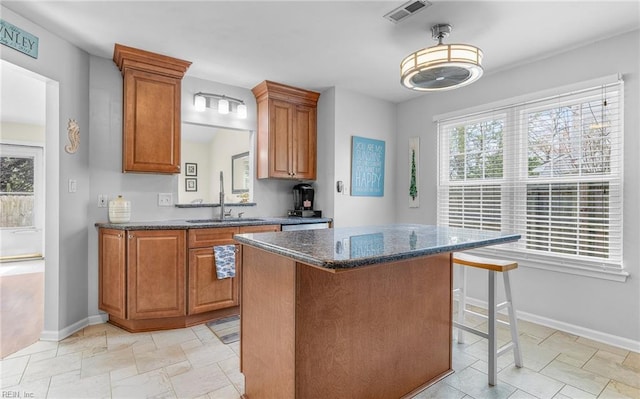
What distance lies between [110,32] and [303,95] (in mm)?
2025

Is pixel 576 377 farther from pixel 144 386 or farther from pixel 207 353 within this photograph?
pixel 144 386

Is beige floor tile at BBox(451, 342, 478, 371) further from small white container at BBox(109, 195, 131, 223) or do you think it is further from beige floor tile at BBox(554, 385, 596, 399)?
small white container at BBox(109, 195, 131, 223)

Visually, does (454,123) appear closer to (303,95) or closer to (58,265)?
(303,95)

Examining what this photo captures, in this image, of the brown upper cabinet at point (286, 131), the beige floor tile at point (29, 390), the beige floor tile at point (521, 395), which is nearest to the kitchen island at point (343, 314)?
the beige floor tile at point (521, 395)

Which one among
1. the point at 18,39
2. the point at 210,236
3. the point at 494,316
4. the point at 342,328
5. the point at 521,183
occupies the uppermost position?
the point at 18,39

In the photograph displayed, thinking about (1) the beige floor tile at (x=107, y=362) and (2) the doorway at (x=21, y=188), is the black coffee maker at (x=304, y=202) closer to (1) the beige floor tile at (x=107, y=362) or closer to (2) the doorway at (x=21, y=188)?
(1) the beige floor tile at (x=107, y=362)

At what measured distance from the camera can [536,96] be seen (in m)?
3.05

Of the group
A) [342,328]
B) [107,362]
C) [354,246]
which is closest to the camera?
[354,246]

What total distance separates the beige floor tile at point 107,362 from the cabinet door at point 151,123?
5.15 feet

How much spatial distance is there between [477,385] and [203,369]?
5.86 feet

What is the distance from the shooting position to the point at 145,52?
293cm

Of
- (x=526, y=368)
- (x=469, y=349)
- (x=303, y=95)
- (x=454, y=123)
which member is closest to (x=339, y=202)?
(x=303, y=95)

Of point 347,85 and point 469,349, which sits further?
point 347,85

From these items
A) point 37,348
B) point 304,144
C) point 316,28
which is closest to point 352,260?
point 316,28
